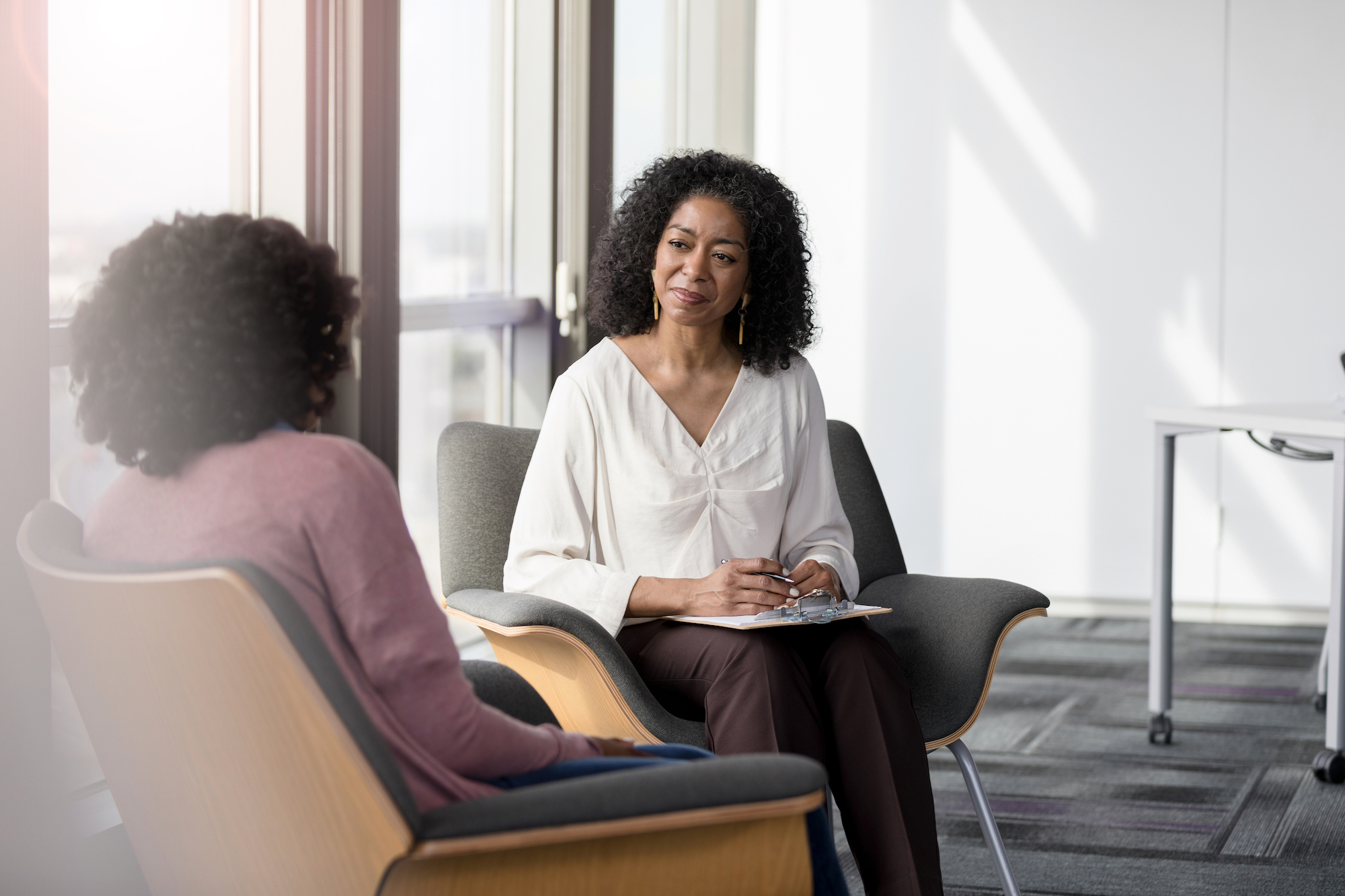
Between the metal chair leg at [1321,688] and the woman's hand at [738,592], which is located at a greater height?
the woman's hand at [738,592]

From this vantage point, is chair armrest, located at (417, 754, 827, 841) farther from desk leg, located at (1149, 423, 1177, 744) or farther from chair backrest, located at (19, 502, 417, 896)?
desk leg, located at (1149, 423, 1177, 744)

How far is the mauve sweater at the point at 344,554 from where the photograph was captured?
1077 millimetres

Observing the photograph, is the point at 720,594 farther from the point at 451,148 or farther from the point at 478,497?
the point at 451,148

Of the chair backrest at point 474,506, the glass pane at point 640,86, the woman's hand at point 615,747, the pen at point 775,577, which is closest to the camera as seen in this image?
the woman's hand at point 615,747

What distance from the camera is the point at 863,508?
98.7 inches

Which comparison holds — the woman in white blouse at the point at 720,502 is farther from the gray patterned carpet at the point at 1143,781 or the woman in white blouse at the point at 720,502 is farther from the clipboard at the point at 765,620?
the gray patterned carpet at the point at 1143,781

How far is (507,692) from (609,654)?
363 mm

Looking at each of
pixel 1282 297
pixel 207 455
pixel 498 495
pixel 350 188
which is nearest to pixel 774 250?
pixel 498 495

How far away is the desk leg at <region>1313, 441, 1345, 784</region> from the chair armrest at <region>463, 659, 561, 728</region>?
2.13 m

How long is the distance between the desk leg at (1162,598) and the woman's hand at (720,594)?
1.69 m

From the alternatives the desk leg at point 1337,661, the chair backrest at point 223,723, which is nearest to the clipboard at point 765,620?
the chair backrest at point 223,723

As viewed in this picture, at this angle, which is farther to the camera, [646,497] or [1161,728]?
[1161,728]

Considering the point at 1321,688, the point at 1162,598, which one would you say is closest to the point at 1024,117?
the point at 1162,598

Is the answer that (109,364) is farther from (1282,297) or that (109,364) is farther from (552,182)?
(1282,297)
